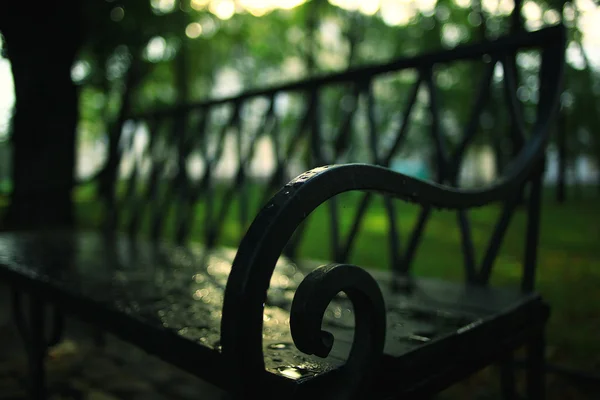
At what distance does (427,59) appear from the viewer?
1724mm

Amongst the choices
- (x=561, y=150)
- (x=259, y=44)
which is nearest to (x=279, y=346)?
(x=561, y=150)

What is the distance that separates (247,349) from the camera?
651 mm

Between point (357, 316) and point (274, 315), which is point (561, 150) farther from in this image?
point (357, 316)

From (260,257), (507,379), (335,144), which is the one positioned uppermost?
(335,144)

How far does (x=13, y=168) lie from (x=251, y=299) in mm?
4481

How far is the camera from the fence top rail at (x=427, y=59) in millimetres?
1463

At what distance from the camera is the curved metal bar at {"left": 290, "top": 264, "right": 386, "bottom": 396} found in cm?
61

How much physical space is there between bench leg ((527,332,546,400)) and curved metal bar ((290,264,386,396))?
798 mm

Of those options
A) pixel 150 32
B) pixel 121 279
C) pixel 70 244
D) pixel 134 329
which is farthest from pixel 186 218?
pixel 150 32

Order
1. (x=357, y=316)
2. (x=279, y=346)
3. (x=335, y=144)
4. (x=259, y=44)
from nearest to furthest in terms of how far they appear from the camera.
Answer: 1. (x=357, y=316)
2. (x=279, y=346)
3. (x=335, y=144)
4. (x=259, y=44)

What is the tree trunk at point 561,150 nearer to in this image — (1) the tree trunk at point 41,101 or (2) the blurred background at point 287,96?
(2) the blurred background at point 287,96

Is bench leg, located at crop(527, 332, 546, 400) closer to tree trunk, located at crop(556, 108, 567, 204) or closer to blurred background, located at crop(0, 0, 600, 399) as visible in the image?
blurred background, located at crop(0, 0, 600, 399)

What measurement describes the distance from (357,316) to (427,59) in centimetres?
126

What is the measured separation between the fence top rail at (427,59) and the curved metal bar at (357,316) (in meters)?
1.14
